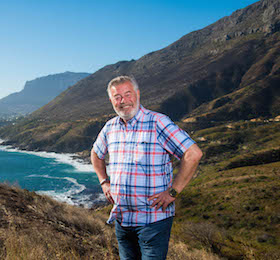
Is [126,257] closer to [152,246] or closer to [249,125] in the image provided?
[152,246]

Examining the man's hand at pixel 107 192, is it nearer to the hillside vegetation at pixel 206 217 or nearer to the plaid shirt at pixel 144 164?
the plaid shirt at pixel 144 164

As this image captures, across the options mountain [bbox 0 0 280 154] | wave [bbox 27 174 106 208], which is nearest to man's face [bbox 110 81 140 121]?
wave [bbox 27 174 106 208]

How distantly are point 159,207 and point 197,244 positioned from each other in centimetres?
1187

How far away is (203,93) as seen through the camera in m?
142

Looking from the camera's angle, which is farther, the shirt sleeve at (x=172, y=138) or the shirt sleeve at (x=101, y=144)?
the shirt sleeve at (x=101, y=144)

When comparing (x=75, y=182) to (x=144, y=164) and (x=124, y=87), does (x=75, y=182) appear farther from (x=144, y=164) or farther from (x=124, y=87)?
(x=144, y=164)

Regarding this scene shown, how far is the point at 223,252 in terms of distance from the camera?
11.0 m

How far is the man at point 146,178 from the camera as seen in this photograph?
1.77 meters

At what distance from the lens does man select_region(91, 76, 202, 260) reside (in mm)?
1771

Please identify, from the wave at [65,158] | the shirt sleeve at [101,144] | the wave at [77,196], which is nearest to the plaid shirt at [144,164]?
the shirt sleeve at [101,144]

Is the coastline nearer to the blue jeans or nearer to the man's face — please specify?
the blue jeans

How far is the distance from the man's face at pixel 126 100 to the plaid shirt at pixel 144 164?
69mm

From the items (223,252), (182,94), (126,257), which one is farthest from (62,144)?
(126,257)

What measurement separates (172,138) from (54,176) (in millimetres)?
71369
